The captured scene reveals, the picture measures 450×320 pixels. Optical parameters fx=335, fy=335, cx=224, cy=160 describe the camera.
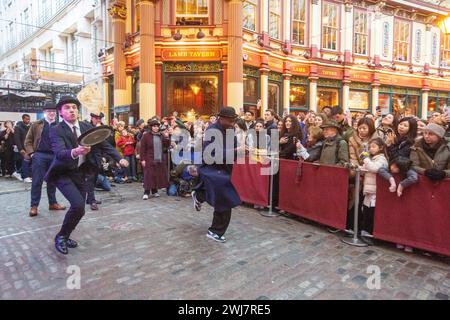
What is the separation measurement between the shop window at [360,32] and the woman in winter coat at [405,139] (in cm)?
1545

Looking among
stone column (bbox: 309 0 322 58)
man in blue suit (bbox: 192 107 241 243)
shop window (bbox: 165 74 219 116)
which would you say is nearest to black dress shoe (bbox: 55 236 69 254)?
man in blue suit (bbox: 192 107 241 243)

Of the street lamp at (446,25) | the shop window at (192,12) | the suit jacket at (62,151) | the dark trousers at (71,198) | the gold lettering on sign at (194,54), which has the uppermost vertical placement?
the shop window at (192,12)

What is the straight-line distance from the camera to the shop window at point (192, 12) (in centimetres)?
1377

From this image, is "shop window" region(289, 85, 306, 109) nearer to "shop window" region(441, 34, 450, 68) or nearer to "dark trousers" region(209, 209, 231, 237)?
"shop window" region(441, 34, 450, 68)

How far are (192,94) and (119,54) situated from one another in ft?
16.2

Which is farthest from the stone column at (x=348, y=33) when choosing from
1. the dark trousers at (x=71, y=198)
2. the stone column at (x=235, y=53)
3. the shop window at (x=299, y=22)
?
the dark trousers at (x=71, y=198)

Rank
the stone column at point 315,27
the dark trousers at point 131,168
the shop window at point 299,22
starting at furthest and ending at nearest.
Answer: the stone column at point 315,27 → the shop window at point 299,22 → the dark trousers at point 131,168

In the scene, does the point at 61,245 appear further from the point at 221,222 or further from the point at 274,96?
the point at 274,96

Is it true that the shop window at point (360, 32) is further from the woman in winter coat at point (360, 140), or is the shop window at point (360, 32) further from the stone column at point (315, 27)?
the woman in winter coat at point (360, 140)

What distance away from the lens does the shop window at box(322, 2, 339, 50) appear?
1767cm

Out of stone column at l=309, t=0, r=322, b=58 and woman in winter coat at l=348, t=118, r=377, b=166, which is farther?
stone column at l=309, t=0, r=322, b=58

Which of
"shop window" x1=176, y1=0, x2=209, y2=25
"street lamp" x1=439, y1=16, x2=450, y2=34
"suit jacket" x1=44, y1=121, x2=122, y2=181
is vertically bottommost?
"suit jacket" x1=44, y1=121, x2=122, y2=181

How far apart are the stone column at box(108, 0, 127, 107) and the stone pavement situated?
10.8 m
